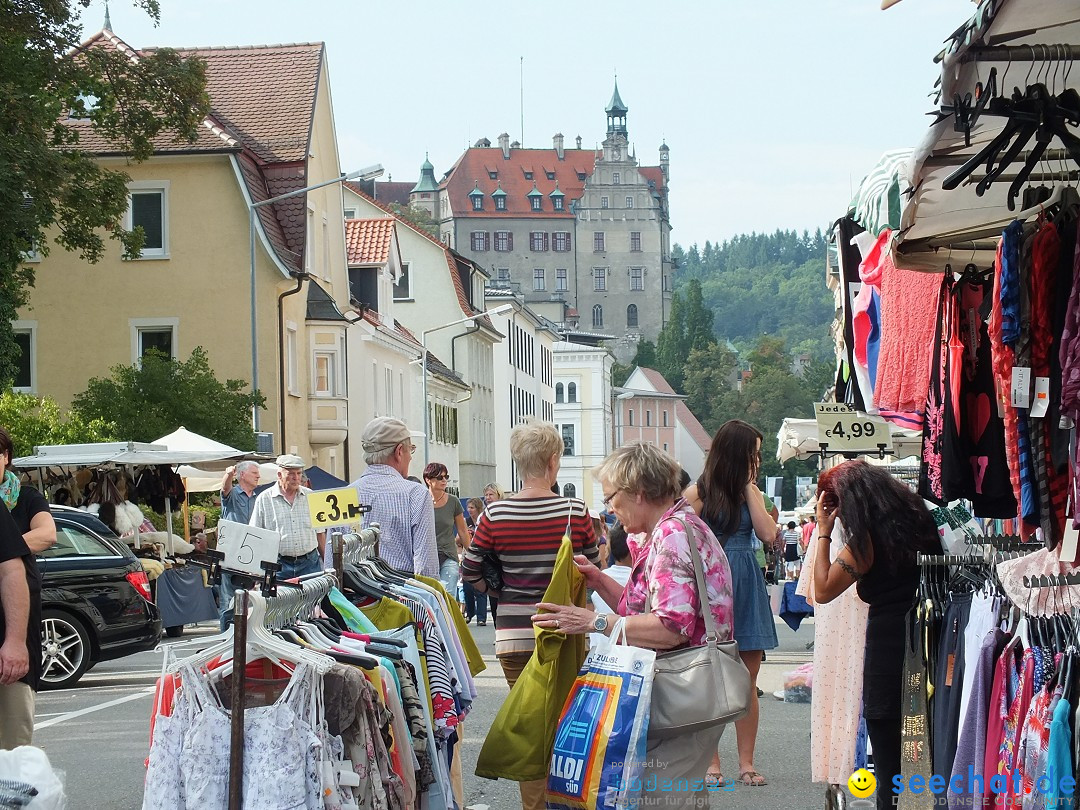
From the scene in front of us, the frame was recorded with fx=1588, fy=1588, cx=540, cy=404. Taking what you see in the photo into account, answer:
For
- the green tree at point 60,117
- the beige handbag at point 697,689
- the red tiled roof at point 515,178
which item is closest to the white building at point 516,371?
the green tree at point 60,117

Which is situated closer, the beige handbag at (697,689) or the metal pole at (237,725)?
the metal pole at (237,725)

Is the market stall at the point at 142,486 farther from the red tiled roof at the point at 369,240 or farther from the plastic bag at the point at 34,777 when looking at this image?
the red tiled roof at the point at 369,240

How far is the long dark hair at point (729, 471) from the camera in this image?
9023 millimetres

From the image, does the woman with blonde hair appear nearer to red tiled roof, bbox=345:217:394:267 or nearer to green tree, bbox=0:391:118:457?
green tree, bbox=0:391:118:457

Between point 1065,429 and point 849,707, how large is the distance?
3.78 m

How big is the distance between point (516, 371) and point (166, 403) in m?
58.7

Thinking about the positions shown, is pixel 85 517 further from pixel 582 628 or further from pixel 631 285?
pixel 631 285

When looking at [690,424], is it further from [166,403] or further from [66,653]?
[66,653]

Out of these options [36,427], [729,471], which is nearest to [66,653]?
[729,471]

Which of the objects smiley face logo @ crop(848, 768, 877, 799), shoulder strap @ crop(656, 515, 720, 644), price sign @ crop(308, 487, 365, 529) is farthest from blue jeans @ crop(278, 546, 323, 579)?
shoulder strap @ crop(656, 515, 720, 644)

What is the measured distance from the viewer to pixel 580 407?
117 metres

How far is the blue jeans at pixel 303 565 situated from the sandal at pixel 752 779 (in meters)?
4.87

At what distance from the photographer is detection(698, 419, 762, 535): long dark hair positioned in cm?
902

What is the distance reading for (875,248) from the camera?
9039 mm
